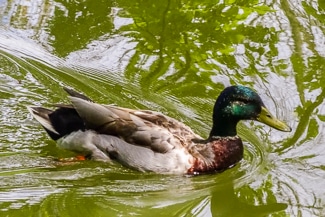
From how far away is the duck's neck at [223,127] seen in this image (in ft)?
22.4

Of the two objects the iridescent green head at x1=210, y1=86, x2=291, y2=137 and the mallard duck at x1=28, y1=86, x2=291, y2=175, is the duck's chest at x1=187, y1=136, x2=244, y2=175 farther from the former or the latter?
the iridescent green head at x1=210, y1=86, x2=291, y2=137

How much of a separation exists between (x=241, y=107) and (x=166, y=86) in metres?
1.40

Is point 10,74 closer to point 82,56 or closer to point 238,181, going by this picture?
point 82,56

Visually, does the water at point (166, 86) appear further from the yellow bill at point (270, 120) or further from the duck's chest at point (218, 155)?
the yellow bill at point (270, 120)

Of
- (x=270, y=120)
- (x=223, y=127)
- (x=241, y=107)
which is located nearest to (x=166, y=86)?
(x=223, y=127)

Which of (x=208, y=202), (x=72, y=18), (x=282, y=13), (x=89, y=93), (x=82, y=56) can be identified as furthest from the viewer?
(x=282, y=13)

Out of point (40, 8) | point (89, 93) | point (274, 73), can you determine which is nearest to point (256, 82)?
point (274, 73)

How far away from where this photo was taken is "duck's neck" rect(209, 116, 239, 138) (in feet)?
22.4

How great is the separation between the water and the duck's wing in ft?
0.95

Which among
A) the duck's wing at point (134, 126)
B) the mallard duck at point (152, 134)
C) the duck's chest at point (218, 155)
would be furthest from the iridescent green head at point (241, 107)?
the duck's wing at point (134, 126)

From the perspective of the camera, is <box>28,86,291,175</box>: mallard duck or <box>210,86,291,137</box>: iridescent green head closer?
<box>28,86,291,175</box>: mallard duck

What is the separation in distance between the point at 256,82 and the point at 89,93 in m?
1.84

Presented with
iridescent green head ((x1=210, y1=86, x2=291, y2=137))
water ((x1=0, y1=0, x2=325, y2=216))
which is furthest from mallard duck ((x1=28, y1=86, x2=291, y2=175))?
water ((x1=0, y1=0, x2=325, y2=216))

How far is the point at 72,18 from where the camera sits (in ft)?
30.4
